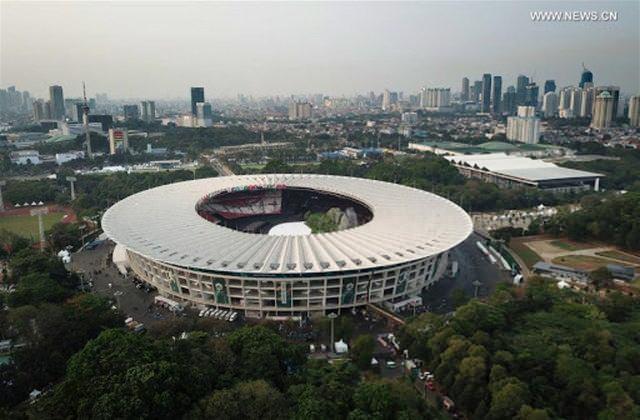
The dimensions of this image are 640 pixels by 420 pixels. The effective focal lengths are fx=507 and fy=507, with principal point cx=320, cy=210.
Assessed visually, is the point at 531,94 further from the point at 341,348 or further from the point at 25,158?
the point at 341,348

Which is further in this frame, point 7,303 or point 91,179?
point 91,179

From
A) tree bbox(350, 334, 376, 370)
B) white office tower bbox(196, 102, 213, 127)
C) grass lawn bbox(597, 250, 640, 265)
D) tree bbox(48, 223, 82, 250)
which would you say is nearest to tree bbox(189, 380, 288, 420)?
tree bbox(350, 334, 376, 370)

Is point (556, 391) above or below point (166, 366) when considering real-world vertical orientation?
below

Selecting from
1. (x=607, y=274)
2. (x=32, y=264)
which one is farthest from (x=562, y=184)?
(x=32, y=264)

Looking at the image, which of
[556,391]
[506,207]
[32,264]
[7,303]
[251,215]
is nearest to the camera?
[556,391]

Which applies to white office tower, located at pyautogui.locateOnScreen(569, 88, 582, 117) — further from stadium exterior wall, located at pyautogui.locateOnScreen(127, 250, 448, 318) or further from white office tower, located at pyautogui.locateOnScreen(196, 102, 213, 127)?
stadium exterior wall, located at pyautogui.locateOnScreen(127, 250, 448, 318)

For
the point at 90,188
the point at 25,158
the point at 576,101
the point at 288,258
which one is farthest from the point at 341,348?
the point at 576,101

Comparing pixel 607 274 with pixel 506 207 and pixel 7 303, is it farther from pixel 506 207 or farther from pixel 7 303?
pixel 7 303
